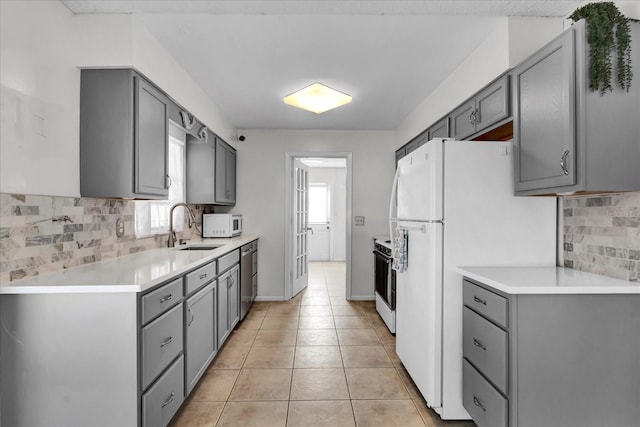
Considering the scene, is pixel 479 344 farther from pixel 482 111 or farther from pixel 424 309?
pixel 482 111

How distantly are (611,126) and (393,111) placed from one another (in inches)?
99.5

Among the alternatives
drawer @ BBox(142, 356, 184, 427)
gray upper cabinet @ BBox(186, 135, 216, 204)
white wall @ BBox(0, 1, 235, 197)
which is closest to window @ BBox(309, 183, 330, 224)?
gray upper cabinet @ BBox(186, 135, 216, 204)

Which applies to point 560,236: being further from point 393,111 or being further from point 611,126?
point 393,111

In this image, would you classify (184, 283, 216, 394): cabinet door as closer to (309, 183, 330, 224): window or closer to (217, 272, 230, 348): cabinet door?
(217, 272, 230, 348): cabinet door

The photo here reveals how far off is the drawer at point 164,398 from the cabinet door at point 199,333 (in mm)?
118

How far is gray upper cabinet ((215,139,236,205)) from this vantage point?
13.0ft

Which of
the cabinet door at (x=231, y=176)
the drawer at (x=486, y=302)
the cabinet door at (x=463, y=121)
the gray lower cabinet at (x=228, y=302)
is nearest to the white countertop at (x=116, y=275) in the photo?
the gray lower cabinet at (x=228, y=302)

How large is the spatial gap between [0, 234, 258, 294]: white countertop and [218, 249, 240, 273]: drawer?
34 centimetres

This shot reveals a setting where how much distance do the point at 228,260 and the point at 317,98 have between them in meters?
1.72

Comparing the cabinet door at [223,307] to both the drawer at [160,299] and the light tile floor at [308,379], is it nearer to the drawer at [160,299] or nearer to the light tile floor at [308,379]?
the light tile floor at [308,379]

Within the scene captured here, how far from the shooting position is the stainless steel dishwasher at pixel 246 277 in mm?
3773

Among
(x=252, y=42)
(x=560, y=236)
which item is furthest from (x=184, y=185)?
(x=560, y=236)

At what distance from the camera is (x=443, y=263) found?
206 cm

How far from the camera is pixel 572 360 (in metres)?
1.60
